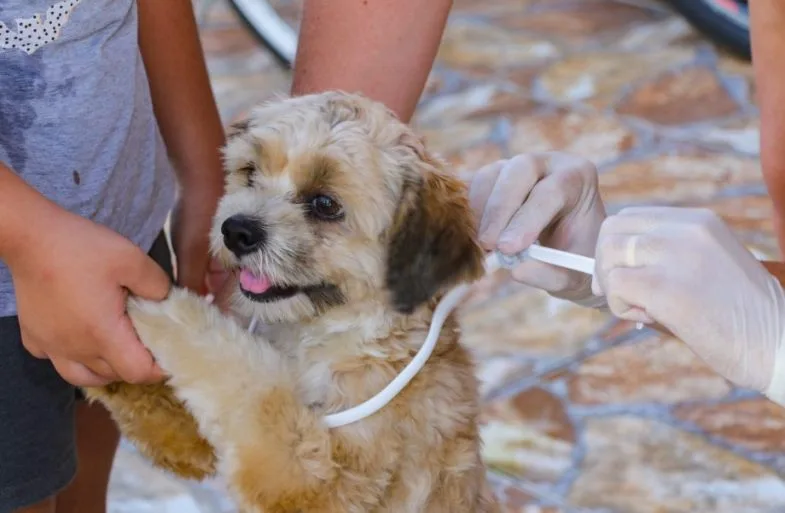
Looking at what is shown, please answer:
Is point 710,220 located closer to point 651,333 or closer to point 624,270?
point 624,270

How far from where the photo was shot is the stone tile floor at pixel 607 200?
8.09 feet

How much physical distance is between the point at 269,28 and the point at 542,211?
306 cm

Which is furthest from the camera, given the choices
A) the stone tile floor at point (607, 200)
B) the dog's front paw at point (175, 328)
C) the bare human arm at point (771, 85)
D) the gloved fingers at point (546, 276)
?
the stone tile floor at point (607, 200)

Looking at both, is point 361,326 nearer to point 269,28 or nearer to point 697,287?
point 697,287

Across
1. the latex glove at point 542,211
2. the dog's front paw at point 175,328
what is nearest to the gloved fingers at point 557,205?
the latex glove at point 542,211

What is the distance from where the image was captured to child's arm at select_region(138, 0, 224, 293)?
66.1 inches

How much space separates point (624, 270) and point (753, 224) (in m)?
2.23

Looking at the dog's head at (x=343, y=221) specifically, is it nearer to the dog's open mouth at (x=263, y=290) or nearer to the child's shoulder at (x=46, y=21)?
the dog's open mouth at (x=263, y=290)

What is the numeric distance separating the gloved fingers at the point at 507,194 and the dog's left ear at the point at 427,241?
36 millimetres

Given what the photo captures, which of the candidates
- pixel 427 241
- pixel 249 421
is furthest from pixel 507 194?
pixel 249 421

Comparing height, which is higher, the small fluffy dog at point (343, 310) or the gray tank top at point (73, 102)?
the gray tank top at point (73, 102)

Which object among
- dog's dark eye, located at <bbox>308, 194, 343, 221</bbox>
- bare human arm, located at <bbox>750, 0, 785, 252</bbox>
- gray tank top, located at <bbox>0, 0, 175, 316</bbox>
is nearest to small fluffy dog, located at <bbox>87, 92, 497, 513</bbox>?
dog's dark eye, located at <bbox>308, 194, 343, 221</bbox>

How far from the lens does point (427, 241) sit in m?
1.42

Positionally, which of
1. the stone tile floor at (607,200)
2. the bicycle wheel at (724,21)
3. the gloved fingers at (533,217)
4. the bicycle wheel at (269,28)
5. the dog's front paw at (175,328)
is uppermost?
the dog's front paw at (175,328)
